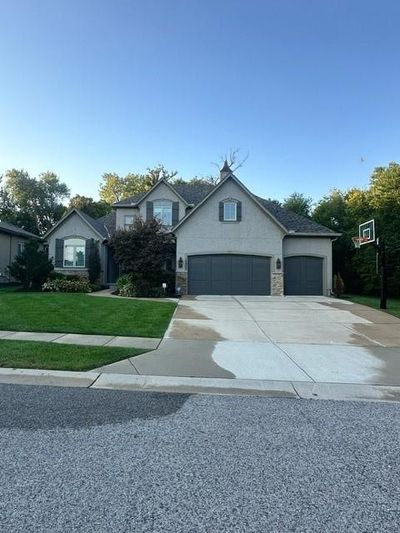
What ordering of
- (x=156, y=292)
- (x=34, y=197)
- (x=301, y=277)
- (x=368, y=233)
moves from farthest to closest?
1. (x=34, y=197)
2. (x=301, y=277)
3. (x=156, y=292)
4. (x=368, y=233)

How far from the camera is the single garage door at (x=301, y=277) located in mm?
23219

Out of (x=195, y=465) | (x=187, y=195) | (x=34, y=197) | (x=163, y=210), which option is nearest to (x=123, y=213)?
(x=163, y=210)

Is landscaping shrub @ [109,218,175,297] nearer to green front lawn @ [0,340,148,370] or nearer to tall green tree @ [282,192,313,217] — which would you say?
green front lawn @ [0,340,148,370]

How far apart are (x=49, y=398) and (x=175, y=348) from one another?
337 cm

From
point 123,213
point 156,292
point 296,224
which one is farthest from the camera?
point 123,213

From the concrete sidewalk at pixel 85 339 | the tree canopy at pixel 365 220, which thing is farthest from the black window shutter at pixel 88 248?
A: the tree canopy at pixel 365 220

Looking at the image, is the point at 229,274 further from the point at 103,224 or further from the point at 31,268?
the point at 31,268

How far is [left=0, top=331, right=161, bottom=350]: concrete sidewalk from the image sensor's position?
322 inches

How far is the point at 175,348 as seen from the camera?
26.3 ft

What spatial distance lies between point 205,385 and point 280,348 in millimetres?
3181

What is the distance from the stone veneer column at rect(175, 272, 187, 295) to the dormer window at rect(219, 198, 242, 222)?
13.3 ft

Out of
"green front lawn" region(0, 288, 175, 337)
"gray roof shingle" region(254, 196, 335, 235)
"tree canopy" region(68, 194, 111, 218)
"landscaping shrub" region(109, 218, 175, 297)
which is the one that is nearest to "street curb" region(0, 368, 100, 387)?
"green front lawn" region(0, 288, 175, 337)

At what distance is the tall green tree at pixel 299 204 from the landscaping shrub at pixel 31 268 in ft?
77.8

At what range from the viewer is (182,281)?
22.0 meters
